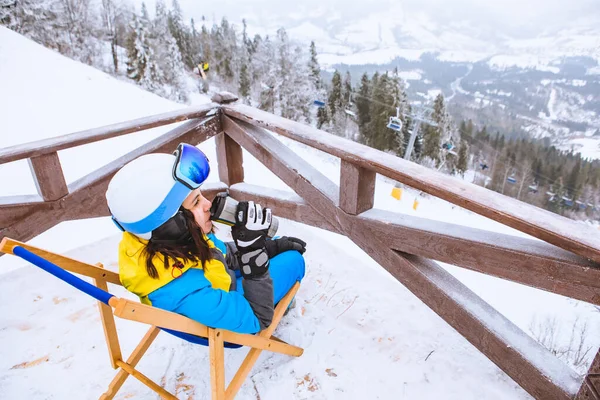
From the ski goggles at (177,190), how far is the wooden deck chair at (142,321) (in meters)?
0.28

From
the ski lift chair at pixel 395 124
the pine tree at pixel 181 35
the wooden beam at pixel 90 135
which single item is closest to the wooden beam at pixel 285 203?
the wooden beam at pixel 90 135

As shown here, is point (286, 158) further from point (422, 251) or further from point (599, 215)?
point (599, 215)

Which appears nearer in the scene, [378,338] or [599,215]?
[378,338]

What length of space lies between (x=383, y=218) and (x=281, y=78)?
3767 cm

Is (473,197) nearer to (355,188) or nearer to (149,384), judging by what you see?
(355,188)

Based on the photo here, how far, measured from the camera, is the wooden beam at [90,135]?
2.48m

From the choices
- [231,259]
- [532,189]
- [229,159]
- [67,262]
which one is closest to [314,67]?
[532,189]

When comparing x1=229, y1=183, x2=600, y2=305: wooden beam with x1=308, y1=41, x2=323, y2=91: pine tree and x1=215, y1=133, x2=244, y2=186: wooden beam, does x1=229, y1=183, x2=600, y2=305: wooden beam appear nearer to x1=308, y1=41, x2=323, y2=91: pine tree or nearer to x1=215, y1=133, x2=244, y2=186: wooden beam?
x1=215, y1=133, x2=244, y2=186: wooden beam

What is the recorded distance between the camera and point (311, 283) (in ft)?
10.7

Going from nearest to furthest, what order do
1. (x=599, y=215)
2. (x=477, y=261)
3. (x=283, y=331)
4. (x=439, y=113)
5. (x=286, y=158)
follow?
(x=477, y=261) → (x=283, y=331) → (x=286, y=158) → (x=439, y=113) → (x=599, y=215)

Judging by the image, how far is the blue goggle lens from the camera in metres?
1.57

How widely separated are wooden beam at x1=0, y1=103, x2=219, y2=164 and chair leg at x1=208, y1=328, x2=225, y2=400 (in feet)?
5.96

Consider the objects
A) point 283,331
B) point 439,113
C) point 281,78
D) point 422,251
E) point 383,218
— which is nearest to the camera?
point 422,251

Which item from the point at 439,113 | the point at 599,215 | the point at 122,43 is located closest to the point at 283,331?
the point at 439,113
